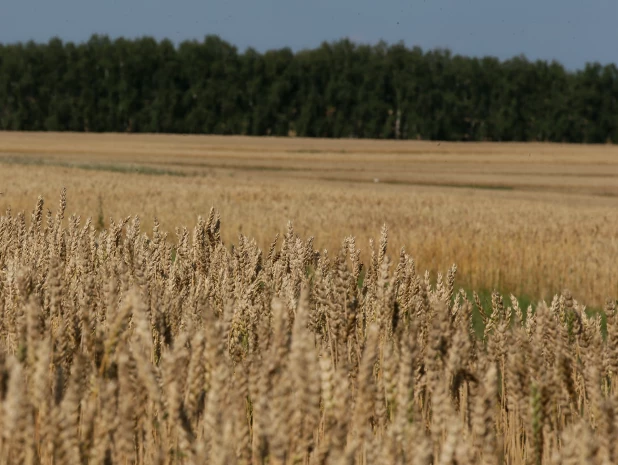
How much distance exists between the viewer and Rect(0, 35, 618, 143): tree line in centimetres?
8250

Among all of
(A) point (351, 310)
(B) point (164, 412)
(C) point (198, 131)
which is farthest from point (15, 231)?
(C) point (198, 131)

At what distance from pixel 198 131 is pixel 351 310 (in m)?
80.2

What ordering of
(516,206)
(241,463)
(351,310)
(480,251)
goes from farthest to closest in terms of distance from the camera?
(516,206)
(480,251)
(351,310)
(241,463)

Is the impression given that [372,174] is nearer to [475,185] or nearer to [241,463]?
[475,185]

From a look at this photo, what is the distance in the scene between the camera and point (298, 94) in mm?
85125

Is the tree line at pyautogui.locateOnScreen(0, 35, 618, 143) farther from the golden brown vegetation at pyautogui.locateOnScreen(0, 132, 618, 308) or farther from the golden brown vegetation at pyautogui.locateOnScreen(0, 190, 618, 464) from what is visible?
the golden brown vegetation at pyautogui.locateOnScreen(0, 190, 618, 464)

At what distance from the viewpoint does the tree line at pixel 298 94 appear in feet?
271

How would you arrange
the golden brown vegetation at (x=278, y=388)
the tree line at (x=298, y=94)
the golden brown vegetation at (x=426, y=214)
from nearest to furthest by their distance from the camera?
the golden brown vegetation at (x=278, y=388)
the golden brown vegetation at (x=426, y=214)
the tree line at (x=298, y=94)

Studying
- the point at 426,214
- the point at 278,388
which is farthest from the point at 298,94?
the point at 278,388

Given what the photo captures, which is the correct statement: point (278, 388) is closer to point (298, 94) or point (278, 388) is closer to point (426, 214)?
point (426, 214)

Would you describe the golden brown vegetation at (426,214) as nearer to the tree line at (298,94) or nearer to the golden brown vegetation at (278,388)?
the golden brown vegetation at (278,388)

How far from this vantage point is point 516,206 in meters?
18.8

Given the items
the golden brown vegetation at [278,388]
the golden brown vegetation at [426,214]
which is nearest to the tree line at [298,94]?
the golden brown vegetation at [426,214]

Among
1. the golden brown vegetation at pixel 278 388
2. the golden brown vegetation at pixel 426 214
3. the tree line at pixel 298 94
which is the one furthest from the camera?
the tree line at pixel 298 94
